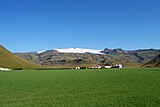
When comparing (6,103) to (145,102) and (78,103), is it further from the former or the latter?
(145,102)

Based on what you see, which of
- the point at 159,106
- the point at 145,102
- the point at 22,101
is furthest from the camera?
the point at 22,101

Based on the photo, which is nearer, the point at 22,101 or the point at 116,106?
the point at 116,106

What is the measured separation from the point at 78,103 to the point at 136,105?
4394 millimetres

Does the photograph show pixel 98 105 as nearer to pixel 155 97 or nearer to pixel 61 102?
pixel 61 102

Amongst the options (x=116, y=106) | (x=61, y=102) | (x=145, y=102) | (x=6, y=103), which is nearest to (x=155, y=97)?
(x=145, y=102)

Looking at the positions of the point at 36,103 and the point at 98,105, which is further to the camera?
the point at 36,103

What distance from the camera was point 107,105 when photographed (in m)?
21.9

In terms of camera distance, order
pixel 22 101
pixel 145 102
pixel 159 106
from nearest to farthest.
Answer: pixel 159 106
pixel 145 102
pixel 22 101

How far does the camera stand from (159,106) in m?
21.0

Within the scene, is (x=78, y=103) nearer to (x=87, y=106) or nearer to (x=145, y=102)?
(x=87, y=106)

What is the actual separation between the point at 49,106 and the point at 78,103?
7.58ft

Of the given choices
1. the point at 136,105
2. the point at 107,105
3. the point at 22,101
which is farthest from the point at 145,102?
the point at 22,101

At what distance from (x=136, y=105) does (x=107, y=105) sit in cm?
205

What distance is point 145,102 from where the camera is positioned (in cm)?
2270
